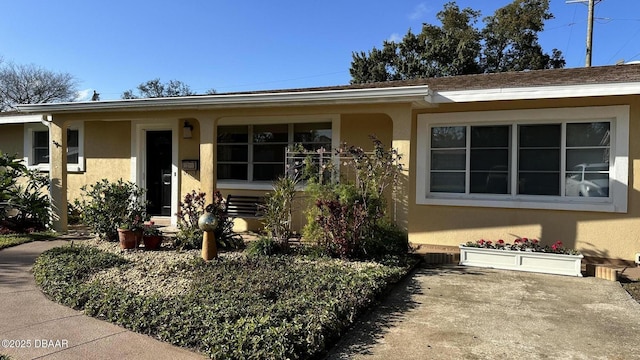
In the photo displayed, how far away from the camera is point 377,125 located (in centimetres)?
838

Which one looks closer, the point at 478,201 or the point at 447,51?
the point at 478,201

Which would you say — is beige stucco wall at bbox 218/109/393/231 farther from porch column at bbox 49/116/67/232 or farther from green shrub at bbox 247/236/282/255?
porch column at bbox 49/116/67/232

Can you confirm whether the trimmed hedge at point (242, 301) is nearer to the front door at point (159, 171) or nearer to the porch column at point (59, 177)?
the porch column at point (59, 177)

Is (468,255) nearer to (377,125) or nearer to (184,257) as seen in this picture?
(377,125)

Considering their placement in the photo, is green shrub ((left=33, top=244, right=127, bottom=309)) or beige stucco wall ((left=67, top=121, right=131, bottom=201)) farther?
beige stucco wall ((left=67, top=121, right=131, bottom=201))

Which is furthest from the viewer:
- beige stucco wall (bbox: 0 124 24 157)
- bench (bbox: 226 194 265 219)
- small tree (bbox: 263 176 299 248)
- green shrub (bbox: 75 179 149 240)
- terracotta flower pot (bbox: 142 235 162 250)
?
beige stucco wall (bbox: 0 124 24 157)

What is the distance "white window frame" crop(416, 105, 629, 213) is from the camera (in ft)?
21.9

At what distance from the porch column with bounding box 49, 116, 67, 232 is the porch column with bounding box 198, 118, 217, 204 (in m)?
3.29

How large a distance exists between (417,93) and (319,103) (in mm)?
1630

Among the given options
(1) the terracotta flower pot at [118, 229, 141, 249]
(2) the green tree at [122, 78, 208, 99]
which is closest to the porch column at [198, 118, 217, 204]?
(1) the terracotta flower pot at [118, 229, 141, 249]

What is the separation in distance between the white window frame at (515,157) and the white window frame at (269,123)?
1.70 meters

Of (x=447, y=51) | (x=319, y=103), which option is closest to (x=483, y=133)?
(x=319, y=103)

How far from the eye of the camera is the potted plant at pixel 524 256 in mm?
6332

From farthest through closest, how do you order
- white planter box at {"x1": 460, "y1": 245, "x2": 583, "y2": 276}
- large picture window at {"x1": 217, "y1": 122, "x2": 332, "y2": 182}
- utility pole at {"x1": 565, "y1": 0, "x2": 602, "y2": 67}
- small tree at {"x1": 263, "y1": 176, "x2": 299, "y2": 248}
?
utility pole at {"x1": 565, "y1": 0, "x2": 602, "y2": 67}
large picture window at {"x1": 217, "y1": 122, "x2": 332, "y2": 182}
small tree at {"x1": 263, "y1": 176, "x2": 299, "y2": 248}
white planter box at {"x1": 460, "y1": 245, "x2": 583, "y2": 276}
